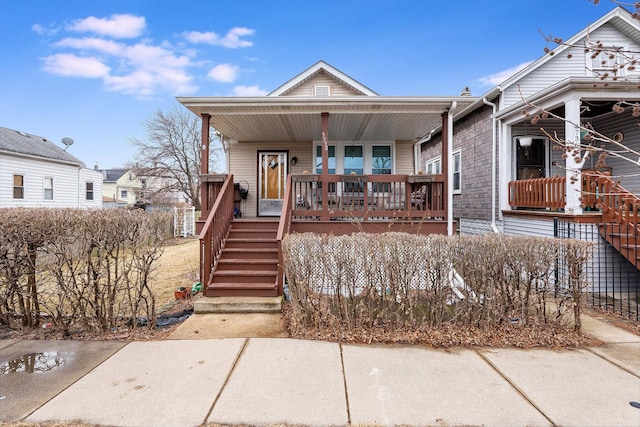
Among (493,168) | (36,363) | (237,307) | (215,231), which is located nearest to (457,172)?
(493,168)

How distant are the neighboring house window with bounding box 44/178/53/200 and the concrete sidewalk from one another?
1747cm

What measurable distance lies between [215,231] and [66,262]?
2.21 metres

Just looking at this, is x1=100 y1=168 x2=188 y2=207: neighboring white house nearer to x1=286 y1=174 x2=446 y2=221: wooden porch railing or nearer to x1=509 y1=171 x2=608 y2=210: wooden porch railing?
x1=286 y1=174 x2=446 y2=221: wooden porch railing

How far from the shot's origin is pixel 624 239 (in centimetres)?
A: 622

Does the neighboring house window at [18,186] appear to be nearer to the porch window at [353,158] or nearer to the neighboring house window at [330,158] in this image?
the neighboring house window at [330,158]

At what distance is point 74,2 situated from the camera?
39.6ft

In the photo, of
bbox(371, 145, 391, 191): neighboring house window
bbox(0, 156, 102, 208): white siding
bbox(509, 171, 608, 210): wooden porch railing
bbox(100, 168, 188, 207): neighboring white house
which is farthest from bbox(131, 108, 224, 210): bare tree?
bbox(509, 171, 608, 210): wooden porch railing

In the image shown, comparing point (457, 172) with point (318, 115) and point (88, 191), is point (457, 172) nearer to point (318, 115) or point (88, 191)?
point (318, 115)

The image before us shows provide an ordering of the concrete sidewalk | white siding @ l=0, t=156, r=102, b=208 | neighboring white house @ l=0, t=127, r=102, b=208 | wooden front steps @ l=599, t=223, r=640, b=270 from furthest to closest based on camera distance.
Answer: neighboring white house @ l=0, t=127, r=102, b=208, white siding @ l=0, t=156, r=102, b=208, wooden front steps @ l=599, t=223, r=640, b=270, the concrete sidewalk

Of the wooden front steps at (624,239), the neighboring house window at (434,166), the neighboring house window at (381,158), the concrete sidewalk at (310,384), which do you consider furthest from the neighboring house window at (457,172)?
the concrete sidewalk at (310,384)

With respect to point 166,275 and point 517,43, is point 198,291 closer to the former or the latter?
Result: point 166,275

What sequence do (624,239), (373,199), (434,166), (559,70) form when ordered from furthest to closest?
(434,166) → (559,70) → (373,199) → (624,239)

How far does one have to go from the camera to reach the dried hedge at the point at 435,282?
4102 mm

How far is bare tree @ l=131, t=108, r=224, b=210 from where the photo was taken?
83.2 ft
